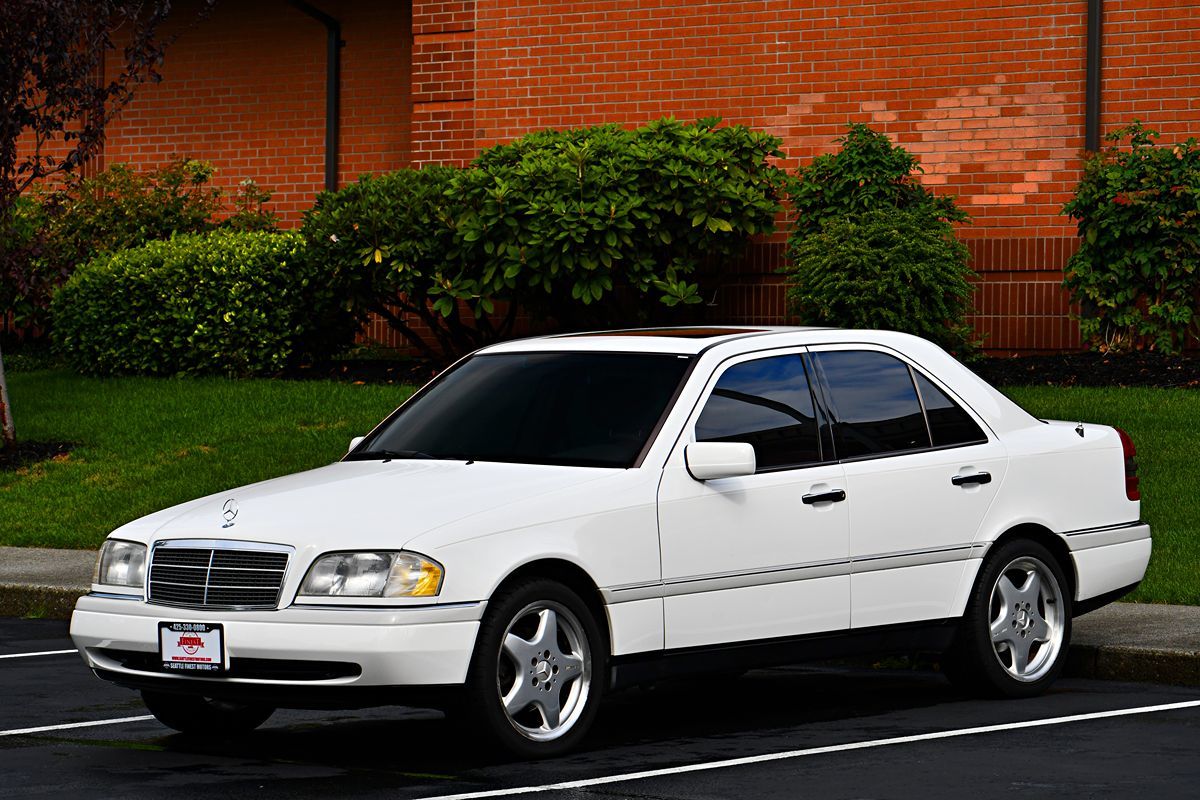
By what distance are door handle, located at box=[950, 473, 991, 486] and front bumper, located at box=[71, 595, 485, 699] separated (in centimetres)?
260

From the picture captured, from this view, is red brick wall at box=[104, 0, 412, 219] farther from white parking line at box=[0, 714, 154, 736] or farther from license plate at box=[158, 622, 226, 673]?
license plate at box=[158, 622, 226, 673]

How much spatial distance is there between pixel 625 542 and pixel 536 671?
0.63 meters

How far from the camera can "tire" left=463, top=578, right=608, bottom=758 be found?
23.2ft

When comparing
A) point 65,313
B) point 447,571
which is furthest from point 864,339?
point 65,313

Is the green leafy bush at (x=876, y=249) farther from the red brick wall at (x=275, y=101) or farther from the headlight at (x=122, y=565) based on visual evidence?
the headlight at (x=122, y=565)

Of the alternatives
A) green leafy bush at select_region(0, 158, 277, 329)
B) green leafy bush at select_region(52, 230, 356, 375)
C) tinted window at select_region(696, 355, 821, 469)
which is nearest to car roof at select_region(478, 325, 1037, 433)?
tinted window at select_region(696, 355, 821, 469)

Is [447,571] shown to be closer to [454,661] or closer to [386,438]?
[454,661]

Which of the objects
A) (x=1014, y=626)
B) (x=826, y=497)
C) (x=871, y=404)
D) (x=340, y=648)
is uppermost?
(x=871, y=404)

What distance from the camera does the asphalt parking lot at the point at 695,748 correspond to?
690cm

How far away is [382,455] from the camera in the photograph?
8391 millimetres

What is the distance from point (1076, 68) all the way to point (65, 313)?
32.6ft

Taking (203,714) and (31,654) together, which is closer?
(203,714)

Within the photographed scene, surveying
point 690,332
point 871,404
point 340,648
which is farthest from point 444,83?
point 340,648

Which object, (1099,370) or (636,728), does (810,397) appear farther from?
(1099,370)
